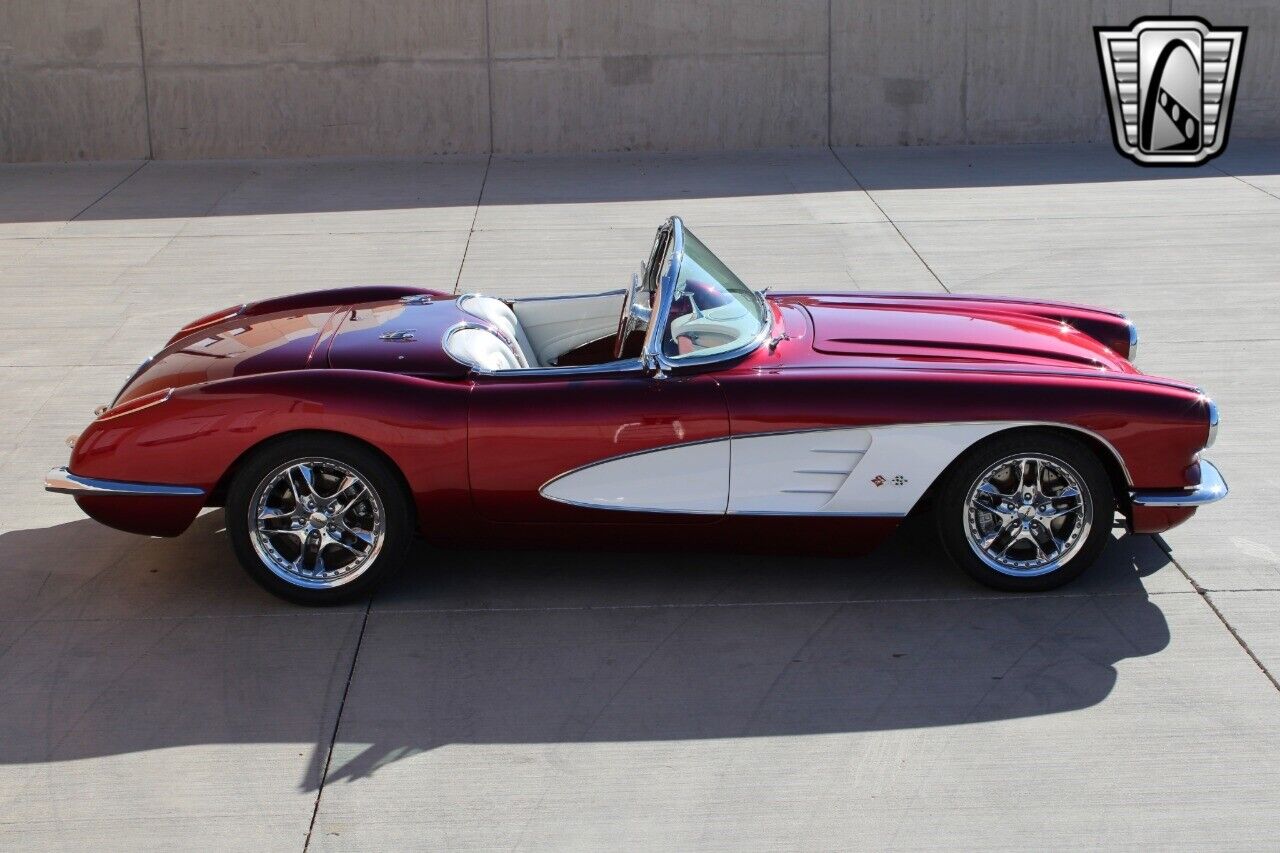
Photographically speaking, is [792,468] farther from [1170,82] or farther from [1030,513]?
[1170,82]

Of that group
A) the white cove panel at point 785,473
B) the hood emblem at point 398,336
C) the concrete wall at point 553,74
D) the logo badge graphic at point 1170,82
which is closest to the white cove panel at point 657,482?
the white cove panel at point 785,473

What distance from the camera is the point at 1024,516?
16.7 feet

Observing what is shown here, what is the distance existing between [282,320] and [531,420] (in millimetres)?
1456

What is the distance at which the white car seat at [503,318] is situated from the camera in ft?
18.9

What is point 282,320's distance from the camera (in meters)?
5.86

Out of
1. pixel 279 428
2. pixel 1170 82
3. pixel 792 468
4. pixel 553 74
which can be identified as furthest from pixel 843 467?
pixel 1170 82

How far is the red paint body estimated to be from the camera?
195 inches

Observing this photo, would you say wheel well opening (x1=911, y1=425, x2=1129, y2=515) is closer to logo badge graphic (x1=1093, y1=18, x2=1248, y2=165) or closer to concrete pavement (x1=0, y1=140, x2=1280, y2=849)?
concrete pavement (x1=0, y1=140, x2=1280, y2=849)

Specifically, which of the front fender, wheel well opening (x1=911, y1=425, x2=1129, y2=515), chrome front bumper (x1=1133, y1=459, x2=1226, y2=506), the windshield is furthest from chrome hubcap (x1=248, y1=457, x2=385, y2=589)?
chrome front bumper (x1=1133, y1=459, x2=1226, y2=506)

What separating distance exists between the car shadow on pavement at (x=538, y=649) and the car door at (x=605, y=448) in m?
0.39

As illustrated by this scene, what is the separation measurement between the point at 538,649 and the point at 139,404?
1.68 m

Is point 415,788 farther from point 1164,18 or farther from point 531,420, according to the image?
point 1164,18

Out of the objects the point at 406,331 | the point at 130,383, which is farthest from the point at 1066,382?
the point at 130,383

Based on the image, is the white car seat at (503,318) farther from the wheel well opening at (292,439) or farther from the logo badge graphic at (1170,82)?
the logo badge graphic at (1170,82)
